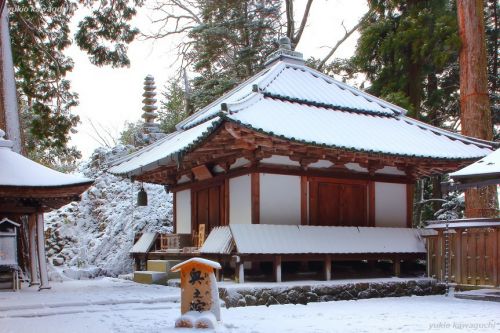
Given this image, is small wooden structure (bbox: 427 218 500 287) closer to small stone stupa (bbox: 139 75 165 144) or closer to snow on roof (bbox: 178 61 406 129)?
snow on roof (bbox: 178 61 406 129)

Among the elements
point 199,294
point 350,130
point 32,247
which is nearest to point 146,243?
point 32,247

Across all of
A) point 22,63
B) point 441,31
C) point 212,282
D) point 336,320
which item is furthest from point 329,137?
point 22,63

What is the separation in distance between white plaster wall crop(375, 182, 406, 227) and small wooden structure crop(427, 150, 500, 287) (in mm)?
1094

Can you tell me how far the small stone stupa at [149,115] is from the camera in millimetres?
26188

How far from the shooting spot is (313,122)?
12.7 metres

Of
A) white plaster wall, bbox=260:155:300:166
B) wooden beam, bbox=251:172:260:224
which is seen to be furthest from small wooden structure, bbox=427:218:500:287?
wooden beam, bbox=251:172:260:224

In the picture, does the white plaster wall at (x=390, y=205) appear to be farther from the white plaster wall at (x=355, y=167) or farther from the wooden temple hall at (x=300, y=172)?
the white plaster wall at (x=355, y=167)

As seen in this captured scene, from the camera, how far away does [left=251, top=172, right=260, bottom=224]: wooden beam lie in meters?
12.0

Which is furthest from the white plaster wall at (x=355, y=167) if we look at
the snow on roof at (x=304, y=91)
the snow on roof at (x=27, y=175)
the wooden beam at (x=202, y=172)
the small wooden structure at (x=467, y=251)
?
the snow on roof at (x=27, y=175)

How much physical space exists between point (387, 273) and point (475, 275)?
2.55m

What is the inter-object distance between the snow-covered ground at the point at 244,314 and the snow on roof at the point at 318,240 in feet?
3.98

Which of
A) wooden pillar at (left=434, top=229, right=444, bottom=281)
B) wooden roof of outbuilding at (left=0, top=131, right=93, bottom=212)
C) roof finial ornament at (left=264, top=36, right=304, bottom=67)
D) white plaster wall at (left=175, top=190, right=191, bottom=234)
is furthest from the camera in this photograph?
roof finial ornament at (left=264, top=36, right=304, bottom=67)

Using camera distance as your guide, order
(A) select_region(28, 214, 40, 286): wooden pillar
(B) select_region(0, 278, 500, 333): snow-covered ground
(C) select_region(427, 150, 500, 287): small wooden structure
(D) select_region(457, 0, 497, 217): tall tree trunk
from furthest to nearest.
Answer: (D) select_region(457, 0, 497, 217): tall tree trunk < (A) select_region(28, 214, 40, 286): wooden pillar < (C) select_region(427, 150, 500, 287): small wooden structure < (B) select_region(0, 278, 500, 333): snow-covered ground

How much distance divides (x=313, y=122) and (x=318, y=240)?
2720 millimetres
